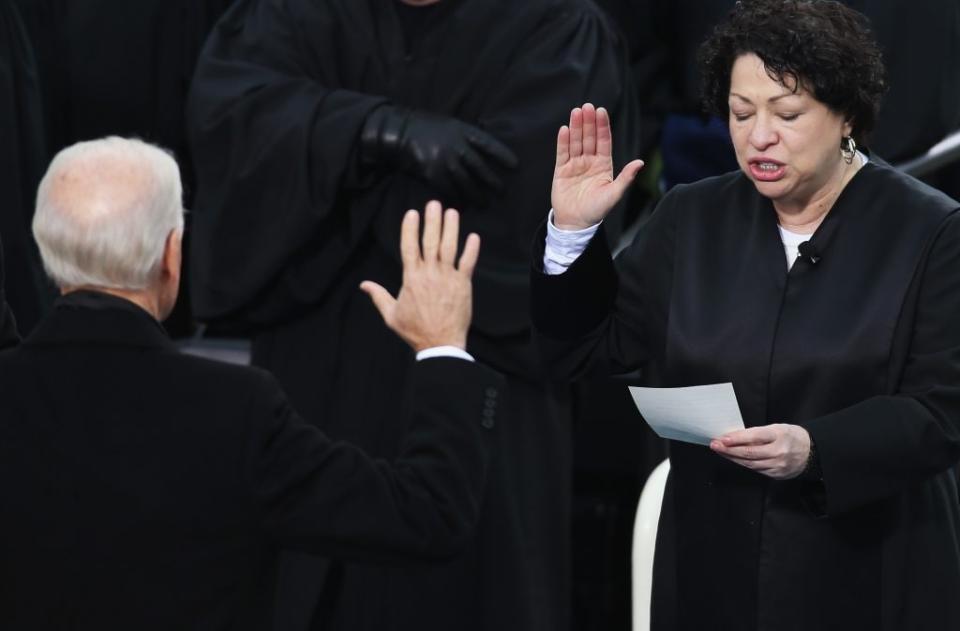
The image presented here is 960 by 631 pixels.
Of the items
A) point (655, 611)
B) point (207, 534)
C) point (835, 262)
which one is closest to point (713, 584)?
point (655, 611)

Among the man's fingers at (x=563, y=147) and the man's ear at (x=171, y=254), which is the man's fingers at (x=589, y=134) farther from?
the man's ear at (x=171, y=254)

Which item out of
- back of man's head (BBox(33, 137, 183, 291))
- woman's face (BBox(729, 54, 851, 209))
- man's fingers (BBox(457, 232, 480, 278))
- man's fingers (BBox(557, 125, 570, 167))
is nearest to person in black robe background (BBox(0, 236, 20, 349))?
back of man's head (BBox(33, 137, 183, 291))

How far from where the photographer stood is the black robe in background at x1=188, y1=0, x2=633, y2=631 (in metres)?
4.06

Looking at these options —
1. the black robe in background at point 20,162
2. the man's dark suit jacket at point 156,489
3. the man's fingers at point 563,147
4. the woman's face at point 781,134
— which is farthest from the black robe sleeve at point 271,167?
the man's dark suit jacket at point 156,489

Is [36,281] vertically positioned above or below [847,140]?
below

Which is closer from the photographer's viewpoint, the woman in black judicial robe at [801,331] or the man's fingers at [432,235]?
the man's fingers at [432,235]

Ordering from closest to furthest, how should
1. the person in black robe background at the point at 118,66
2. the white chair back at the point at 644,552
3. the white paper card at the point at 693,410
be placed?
the white paper card at the point at 693,410, the white chair back at the point at 644,552, the person in black robe background at the point at 118,66

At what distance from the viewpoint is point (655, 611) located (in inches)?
120

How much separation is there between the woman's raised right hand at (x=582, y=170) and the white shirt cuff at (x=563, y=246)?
0.04 feet

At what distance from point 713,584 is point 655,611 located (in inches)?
6.3

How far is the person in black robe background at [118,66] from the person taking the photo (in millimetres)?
Answer: 5039

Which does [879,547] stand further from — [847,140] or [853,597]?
[847,140]

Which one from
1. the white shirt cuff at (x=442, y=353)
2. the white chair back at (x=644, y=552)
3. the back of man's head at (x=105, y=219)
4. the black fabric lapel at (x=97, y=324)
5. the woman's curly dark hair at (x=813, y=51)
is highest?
the woman's curly dark hair at (x=813, y=51)

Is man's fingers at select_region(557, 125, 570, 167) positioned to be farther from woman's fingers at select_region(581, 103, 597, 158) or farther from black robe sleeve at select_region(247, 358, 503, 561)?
black robe sleeve at select_region(247, 358, 503, 561)
